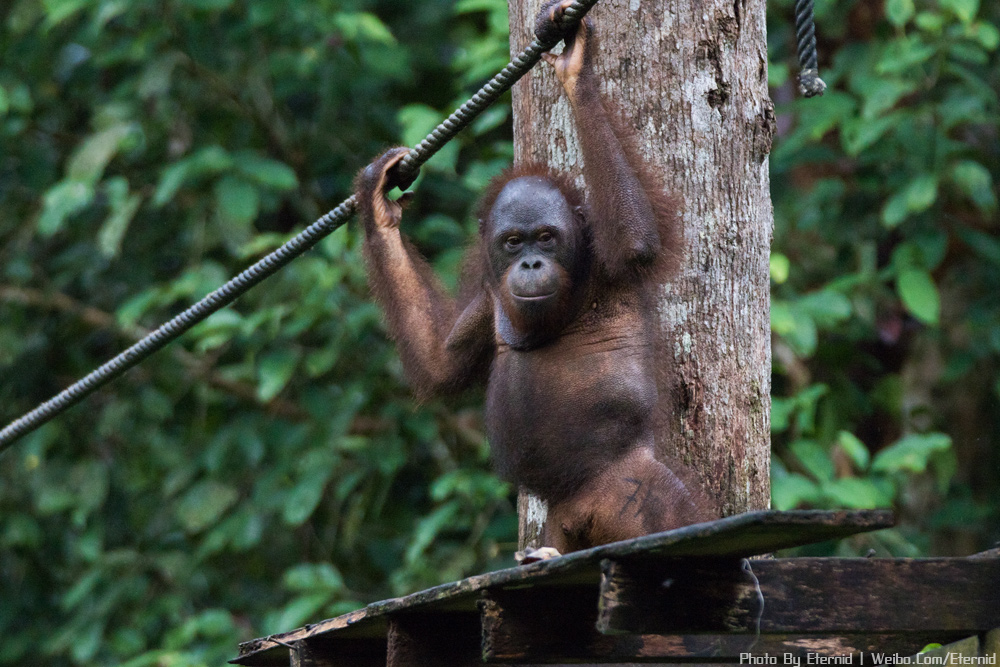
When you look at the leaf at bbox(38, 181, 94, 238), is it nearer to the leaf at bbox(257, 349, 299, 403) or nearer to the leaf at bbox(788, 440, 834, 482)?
the leaf at bbox(257, 349, 299, 403)

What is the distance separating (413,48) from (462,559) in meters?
3.19

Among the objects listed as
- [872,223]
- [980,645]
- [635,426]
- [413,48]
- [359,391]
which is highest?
[413,48]

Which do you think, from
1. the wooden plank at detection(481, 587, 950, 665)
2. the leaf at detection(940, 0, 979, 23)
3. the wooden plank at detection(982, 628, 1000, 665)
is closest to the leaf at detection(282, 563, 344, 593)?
the wooden plank at detection(481, 587, 950, 665)

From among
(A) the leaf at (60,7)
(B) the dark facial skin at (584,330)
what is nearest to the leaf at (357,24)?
(A) the leaf at (60,7)

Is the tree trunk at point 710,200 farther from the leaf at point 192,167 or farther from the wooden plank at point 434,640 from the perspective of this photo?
the leaf at point 192,167

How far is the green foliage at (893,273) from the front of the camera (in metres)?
4.99

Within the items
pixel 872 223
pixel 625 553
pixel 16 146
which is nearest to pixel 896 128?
pixel 872 223

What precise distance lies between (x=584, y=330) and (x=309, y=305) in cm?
241

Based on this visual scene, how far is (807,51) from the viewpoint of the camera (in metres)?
3.06

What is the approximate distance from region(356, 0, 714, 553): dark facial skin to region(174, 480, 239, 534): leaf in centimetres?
286

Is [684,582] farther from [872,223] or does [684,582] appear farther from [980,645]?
[872,223]

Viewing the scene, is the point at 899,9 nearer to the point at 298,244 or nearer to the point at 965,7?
the point at 965,7

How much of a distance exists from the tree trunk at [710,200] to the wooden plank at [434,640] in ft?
2.32

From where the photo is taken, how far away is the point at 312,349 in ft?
19.6
